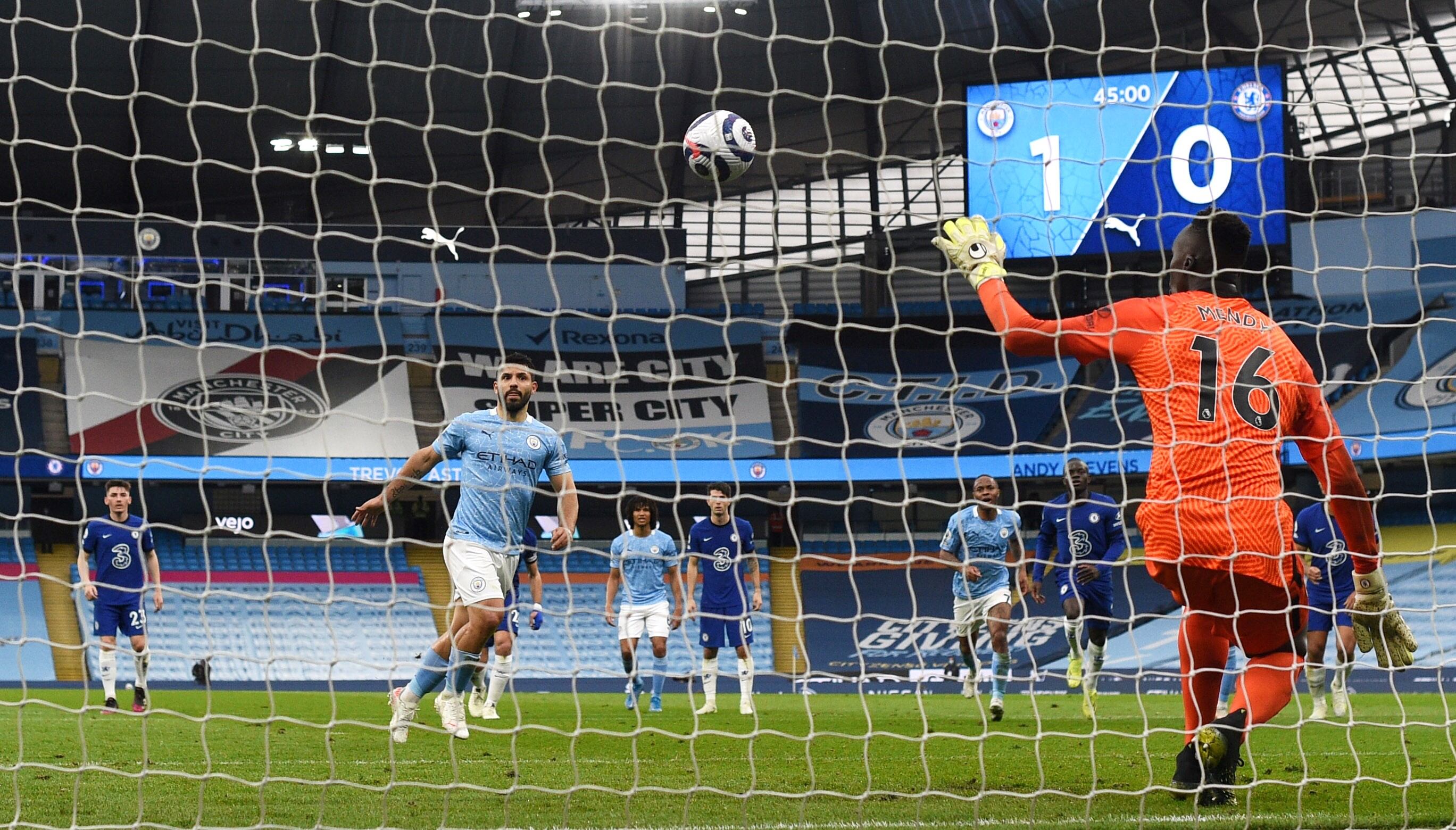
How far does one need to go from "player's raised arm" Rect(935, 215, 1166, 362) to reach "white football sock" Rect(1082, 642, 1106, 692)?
17.3ft

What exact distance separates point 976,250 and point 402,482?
126 inches

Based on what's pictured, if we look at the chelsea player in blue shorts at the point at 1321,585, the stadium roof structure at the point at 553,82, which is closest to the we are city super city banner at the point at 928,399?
the stadium roof structure at the point at 553,82

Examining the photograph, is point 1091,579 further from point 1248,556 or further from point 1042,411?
point 1042,411

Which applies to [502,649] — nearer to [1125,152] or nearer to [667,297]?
[667,297]

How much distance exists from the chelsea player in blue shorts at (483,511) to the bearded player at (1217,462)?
9.40ft

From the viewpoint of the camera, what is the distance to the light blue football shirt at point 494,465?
7.37 metres

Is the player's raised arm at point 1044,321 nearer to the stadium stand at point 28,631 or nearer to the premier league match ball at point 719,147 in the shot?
the premier league match ball at point 719,147

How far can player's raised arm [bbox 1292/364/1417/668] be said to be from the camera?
5.23 meters

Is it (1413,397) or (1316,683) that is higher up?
(1413,397)

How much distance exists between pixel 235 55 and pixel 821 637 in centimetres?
1302

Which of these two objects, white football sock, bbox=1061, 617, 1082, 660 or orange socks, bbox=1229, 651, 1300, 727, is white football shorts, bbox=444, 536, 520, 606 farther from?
white football sock, bbox=1061, 617, 1082, 660

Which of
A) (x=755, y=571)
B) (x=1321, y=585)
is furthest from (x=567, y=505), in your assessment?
(x=1321, y=585)

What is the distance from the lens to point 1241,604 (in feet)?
16.8

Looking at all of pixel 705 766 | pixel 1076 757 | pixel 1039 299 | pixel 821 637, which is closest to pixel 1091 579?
pixel 1076 757
